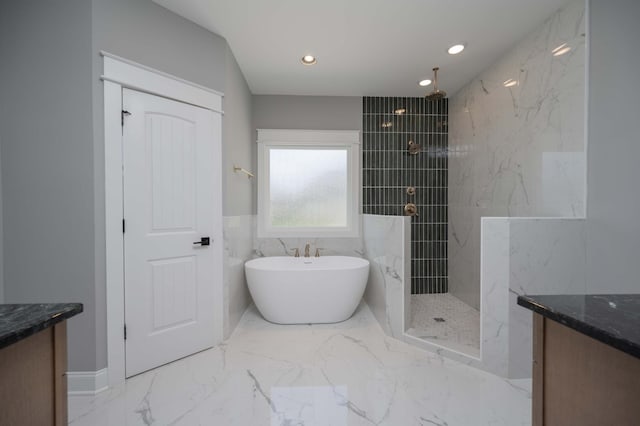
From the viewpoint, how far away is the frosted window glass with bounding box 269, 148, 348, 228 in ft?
11.0

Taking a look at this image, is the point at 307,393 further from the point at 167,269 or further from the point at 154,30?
the point at 154,30

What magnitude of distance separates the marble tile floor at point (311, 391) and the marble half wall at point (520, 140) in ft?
4.33

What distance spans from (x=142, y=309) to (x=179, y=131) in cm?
130

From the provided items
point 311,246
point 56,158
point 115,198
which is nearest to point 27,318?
point 115,198

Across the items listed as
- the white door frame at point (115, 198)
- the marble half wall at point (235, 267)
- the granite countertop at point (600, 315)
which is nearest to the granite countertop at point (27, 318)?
the white door frame at point (115, 198)

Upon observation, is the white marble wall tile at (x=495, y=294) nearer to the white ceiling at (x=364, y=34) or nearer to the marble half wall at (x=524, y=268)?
the marble half wall at (x=524, y=268)

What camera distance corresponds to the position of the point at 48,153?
1.59m

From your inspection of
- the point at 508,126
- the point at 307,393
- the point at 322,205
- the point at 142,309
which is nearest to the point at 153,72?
the point at 142,309

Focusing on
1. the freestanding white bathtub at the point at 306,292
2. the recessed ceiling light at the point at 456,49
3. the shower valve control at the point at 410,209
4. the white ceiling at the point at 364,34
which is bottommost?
the freestanding white bathtub at the point at 306,292

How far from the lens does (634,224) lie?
155 cm

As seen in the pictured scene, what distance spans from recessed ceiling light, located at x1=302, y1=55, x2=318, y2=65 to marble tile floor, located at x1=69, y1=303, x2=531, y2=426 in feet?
8.47

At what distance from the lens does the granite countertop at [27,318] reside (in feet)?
2.01

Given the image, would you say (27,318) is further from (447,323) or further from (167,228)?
(447,323)

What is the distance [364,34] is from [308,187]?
175 cm
